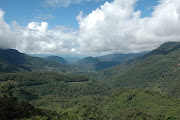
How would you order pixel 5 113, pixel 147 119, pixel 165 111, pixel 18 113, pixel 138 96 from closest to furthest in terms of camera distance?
1. pixel 5 113
2. pixel 18 113
3. pixel 147 119
4. pixel 165 111
5. pixel 138 96

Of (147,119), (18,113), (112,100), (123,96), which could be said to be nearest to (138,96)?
(123,96)

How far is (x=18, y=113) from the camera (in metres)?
62.6

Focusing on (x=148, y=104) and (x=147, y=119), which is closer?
(x=147, y=119)

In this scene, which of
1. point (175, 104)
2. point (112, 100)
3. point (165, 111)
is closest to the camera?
point (165, 111)

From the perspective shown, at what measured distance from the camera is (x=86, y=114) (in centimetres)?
13550

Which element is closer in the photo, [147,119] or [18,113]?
[18,113]

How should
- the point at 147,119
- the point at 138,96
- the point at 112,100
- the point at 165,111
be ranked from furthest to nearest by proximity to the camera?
the point at 112,100
the point at 138,96
the point at 165,111
the point at 147,119

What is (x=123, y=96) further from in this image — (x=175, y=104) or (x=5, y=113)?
(x=5, y=113)

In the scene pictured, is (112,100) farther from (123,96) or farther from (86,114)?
(86,114)

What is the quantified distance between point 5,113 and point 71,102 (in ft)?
440

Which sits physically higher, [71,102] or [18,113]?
[18,113]

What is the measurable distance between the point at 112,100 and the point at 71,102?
174 feet

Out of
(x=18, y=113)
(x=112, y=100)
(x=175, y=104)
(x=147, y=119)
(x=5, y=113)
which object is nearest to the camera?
(x=5, y=113)

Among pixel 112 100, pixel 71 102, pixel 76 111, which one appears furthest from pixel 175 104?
pixel 71 102
